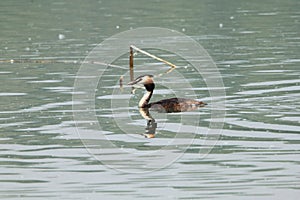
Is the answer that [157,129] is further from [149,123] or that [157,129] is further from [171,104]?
[171,104]

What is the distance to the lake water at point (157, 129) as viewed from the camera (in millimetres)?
13453

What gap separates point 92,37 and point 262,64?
34.6 feet

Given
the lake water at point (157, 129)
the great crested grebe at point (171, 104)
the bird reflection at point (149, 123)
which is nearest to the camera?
the lake water at point (157, 129)

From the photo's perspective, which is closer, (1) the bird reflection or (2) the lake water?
(2) the lake water

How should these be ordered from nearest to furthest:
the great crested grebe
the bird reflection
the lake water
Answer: the lake water < the bird reflection < the great crested grebe

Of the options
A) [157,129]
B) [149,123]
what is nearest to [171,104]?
[149,123]

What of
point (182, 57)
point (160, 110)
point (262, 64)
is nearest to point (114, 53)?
point (182, 57)

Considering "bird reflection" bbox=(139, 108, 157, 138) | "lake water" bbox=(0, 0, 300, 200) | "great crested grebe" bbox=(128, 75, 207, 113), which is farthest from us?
"great crested grebe" bbox=(128, 75, 207, 113)

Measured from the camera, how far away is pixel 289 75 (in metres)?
23.7

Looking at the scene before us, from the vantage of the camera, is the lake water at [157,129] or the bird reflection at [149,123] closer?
the lake water at [157,129]

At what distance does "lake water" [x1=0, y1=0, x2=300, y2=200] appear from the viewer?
44.1 feet

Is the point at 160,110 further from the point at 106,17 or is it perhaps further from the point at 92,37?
the point at 106,17

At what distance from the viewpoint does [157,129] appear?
17875mm

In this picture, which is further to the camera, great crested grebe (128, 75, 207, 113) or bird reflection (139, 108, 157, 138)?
great crested grebe (128, 75, 207, 113)
